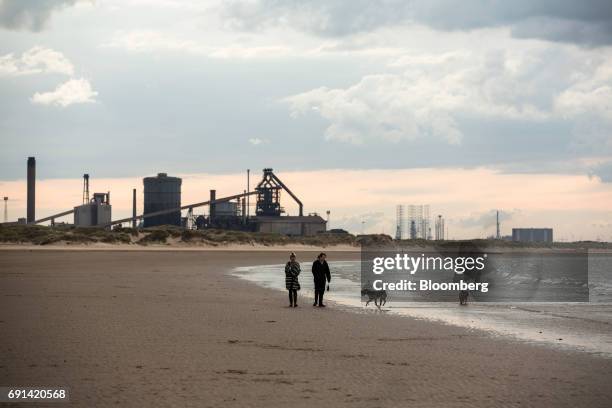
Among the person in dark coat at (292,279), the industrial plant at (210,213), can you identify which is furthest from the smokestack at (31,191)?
the person in dark coat at (292,279)

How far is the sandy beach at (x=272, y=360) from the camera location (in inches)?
461

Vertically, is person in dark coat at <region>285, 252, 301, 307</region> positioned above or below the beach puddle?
above

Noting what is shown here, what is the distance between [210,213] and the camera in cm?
14900

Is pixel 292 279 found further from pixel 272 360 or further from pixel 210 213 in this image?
pixel 210 213

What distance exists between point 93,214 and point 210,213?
67.8ft

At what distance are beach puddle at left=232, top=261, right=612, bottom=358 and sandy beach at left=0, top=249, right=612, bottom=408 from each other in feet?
3.51

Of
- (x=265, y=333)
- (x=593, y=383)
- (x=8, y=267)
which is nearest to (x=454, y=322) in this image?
(x=265, y=333)

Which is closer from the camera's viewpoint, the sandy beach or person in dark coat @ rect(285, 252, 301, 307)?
the sandy beach

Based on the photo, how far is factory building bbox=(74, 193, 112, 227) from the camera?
479 ft

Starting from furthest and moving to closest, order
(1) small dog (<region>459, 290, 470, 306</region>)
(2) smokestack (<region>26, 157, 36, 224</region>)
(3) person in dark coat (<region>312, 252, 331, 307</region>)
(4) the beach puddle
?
(2) smokestack (<region>26, 157, 36, 224</region>) < (1) small dog (<region>459, 290, 470, 306</region>) < (3) person in dark coat (<region>312, 252, 331, 307</region>) < (4) the beach puddle

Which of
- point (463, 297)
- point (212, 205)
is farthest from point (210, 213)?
point (463, 297)

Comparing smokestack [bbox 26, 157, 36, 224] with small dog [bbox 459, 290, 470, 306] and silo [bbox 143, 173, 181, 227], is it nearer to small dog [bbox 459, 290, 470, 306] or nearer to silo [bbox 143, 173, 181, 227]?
silo [bbox 143, 173, 181, 227]

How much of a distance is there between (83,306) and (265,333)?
775 centimetres

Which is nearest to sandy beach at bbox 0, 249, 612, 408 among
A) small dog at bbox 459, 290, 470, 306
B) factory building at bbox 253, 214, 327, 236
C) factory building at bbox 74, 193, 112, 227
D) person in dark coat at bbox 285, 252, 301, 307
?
person in dark coat at bbox 285, 252, 301, 307
